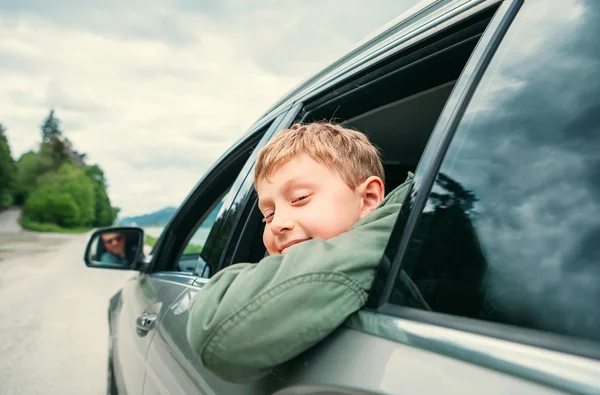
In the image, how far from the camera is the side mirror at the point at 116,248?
3152 millimetres

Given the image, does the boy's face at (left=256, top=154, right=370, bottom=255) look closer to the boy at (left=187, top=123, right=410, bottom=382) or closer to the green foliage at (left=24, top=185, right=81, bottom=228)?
the boy at (left=187, top=123, right=410, bottom=382)

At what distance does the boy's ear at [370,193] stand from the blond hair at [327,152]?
24 mm

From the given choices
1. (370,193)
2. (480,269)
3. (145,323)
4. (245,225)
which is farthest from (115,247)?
(480,269)

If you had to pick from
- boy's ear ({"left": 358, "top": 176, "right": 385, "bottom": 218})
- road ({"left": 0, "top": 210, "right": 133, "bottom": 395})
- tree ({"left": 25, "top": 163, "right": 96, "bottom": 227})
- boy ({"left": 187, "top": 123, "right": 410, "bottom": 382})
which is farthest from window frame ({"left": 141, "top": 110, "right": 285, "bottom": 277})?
tree ({"left": 25, "top": 163, "right": 96, "bottom": 227})

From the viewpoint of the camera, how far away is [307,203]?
1430 millimetres

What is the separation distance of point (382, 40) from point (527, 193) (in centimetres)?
94

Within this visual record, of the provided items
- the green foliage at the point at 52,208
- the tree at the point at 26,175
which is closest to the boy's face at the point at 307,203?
the green foliage at the point at 52,208

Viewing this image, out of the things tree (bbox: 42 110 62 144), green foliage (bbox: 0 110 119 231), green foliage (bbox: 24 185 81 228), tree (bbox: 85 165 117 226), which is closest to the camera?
green foliage (bbox: 0 110 119 231)

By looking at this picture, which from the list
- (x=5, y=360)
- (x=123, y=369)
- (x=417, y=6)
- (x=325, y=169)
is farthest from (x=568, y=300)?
(x=5, y=360)

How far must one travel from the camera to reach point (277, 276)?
3.35 feet

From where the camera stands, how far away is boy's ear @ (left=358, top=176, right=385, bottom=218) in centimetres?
156

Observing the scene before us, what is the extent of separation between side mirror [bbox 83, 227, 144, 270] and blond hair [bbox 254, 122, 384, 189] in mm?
1777

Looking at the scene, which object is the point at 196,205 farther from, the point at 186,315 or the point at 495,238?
the point at 495,238

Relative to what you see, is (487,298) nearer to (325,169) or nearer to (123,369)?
(325,169)
